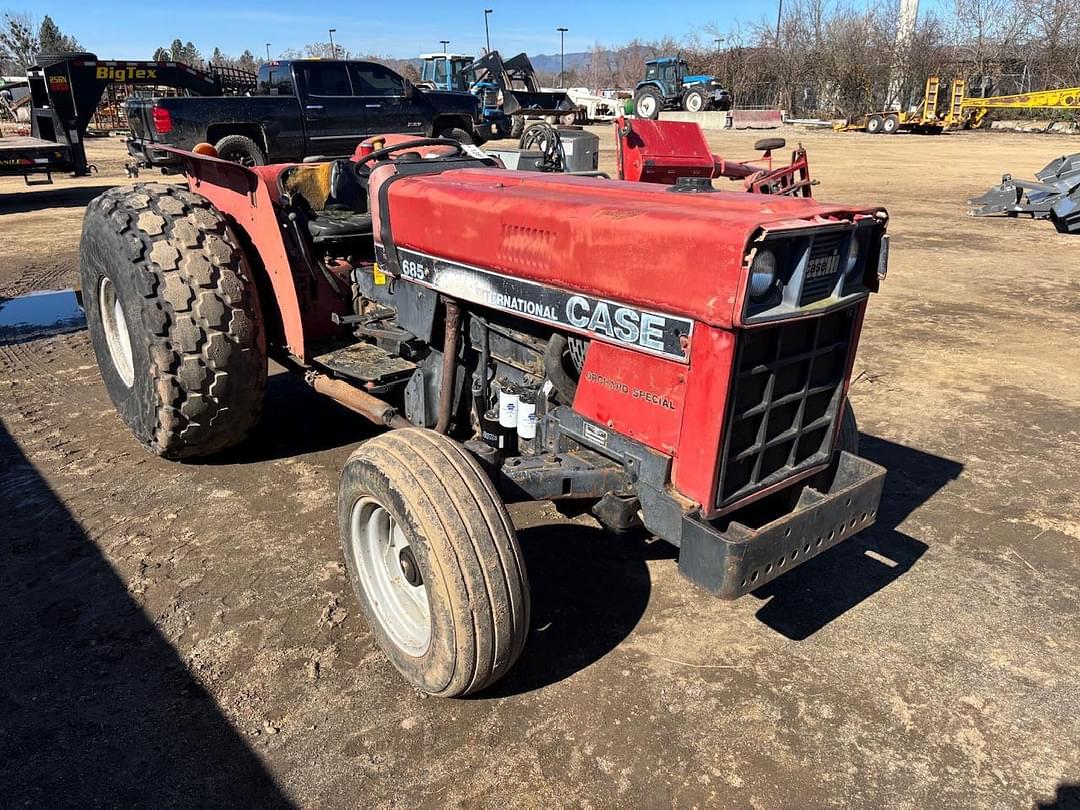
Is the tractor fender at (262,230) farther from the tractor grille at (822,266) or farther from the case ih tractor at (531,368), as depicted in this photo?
the tractor grille at (822,266)

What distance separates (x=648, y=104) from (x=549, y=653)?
3237 centimetres

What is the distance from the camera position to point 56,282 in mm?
7762

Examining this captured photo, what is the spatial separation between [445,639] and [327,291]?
87.2 inches

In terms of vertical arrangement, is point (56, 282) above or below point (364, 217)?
below

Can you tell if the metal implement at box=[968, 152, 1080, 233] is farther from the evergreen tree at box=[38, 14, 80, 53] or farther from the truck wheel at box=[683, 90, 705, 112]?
the evergreen tree at box=[38, 14, 80, 53]

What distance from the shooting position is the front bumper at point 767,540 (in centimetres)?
210

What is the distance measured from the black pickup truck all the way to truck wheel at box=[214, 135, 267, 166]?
0.01 m

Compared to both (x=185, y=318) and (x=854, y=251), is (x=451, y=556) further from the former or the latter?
(x=185, y=318)

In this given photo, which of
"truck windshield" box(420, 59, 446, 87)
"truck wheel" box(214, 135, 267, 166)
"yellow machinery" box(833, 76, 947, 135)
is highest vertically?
"truck windshield" box(420, 59, 446, 87)

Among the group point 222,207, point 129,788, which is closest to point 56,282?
point 222,207

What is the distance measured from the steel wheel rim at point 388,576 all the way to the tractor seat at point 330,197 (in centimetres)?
169

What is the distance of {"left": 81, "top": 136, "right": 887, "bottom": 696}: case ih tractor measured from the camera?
2121mm

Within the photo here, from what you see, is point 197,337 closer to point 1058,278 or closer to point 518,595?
point 518,595

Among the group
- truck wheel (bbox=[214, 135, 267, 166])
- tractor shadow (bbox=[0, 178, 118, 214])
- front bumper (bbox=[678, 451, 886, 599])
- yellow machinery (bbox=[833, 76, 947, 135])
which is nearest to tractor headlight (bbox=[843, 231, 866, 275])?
front bumper (bbox=[678, 451, 886, 599])
